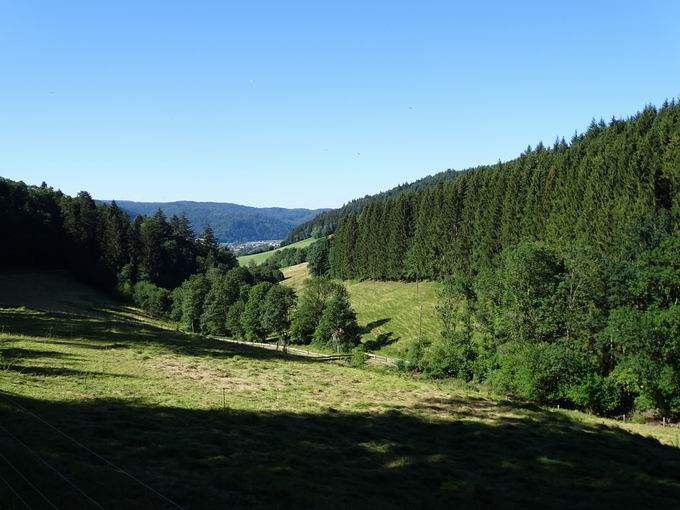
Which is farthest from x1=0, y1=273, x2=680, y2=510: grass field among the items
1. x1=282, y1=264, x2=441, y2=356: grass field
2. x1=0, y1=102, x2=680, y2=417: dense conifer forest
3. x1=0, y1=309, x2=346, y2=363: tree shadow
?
x1=282, y1=264, x2=441, y2=356: grass field

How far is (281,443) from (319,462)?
2.06 meters

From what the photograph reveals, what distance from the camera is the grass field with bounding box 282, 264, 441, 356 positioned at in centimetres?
7431

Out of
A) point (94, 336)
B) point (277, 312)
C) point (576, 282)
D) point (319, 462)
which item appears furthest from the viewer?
point (277, 312)

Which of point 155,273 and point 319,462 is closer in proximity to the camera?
point 319,462

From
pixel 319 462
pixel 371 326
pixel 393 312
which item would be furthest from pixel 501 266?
pixel 319 462

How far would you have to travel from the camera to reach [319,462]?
1599 cm

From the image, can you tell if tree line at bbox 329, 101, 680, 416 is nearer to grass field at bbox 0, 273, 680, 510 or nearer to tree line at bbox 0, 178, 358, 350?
grass field at bbox 0, 273, 680, 510

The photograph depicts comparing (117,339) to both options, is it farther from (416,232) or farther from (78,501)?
(416,232)

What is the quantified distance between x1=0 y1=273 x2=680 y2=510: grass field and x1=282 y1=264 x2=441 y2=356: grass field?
4102cm

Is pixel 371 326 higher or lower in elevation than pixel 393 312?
lower

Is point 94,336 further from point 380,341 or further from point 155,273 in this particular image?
point 155,273

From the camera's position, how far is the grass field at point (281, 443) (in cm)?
1222

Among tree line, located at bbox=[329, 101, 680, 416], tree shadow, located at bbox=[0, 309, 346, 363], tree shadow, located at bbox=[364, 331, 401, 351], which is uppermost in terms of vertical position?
tree line, located at bbox=[329, 101, 680, 416]

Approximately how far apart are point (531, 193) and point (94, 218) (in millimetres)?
94052
